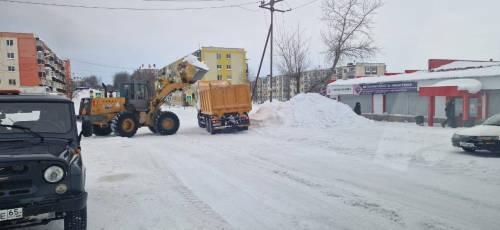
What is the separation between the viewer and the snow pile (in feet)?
65.5

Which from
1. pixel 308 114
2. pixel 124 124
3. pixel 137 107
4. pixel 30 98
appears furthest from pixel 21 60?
pixel 30 98

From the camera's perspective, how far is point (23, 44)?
68438 millimetres

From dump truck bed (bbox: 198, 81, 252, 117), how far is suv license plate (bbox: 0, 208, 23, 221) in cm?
1361

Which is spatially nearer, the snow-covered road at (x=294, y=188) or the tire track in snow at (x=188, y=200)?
the tire track in snow at (x=188, y=200)

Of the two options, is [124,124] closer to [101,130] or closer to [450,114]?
[101,130]

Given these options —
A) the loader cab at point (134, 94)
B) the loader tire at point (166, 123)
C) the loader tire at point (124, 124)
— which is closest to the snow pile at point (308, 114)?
the loader tire at point (166, 123)

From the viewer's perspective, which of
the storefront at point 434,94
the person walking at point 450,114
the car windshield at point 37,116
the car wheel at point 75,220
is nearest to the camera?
the car wheel at point 75,220

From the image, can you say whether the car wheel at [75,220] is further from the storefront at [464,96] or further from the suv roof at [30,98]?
the storefront at [464,96]

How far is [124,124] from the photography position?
16.7 m

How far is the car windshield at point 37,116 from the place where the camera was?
4.99 m

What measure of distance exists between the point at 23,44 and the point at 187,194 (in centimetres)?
7652

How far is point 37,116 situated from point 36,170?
5.01 ft

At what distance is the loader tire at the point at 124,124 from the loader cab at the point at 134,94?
31.9 inches

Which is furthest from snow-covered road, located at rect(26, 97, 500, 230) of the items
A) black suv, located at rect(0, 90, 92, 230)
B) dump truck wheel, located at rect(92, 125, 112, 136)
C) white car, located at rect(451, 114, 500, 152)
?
dump truck wheel, located at rect(92, 125, 112, 136)
